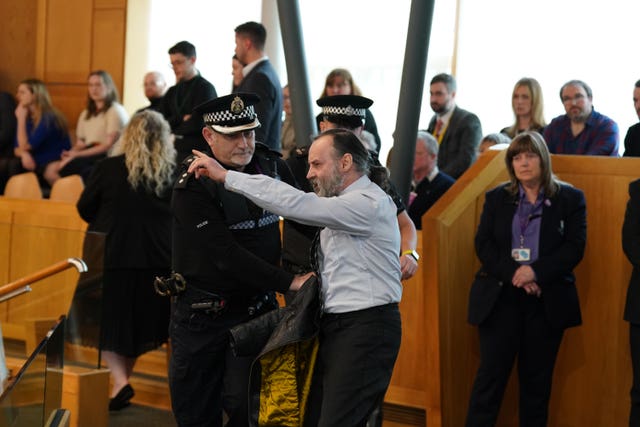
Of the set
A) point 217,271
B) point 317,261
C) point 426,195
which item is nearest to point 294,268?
point 217,271

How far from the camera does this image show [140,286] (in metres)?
5.79

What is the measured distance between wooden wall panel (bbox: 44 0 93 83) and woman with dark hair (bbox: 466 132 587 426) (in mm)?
6038

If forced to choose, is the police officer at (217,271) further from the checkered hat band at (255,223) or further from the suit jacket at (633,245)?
the suit jacket at (633,245)

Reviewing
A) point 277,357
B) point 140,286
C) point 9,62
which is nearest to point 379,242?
point 277,357

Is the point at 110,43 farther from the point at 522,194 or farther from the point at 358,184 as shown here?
the point at 358,184

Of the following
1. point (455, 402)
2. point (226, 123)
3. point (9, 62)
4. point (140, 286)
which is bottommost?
point (455, 402)

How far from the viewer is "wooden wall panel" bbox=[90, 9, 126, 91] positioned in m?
9.75

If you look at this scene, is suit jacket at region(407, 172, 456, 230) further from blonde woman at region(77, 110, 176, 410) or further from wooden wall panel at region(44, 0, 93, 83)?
wooden wall panel at region(44, 0, 93, 83)

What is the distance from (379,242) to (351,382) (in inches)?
17.1

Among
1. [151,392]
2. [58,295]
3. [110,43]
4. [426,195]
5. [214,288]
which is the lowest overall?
[151,392]

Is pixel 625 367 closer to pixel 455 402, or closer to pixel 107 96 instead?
pixel 455 402

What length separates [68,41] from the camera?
33.1ft

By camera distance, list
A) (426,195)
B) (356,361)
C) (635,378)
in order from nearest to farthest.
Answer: (356,361), (635,378), (426,195)

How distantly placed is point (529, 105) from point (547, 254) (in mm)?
1369
